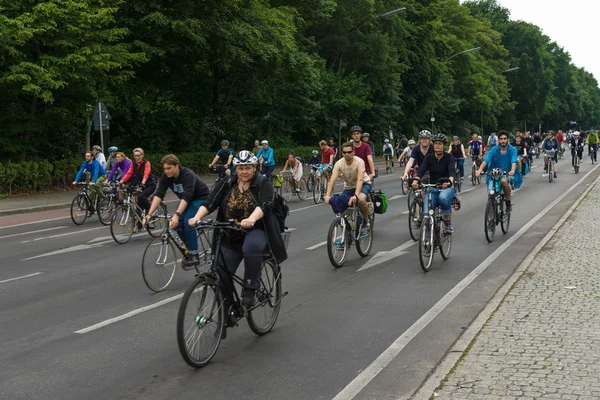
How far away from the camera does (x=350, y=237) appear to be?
10.8m

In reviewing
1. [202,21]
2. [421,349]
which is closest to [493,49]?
[202,21]

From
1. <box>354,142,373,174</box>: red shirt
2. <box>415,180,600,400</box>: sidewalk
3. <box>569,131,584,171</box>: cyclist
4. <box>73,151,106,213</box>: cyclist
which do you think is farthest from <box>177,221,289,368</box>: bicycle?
<box>569,131,584,171</box>: cyclist

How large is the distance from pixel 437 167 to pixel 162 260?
4.51 meters

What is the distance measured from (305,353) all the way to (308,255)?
532 centimetres

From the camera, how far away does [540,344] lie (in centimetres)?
609

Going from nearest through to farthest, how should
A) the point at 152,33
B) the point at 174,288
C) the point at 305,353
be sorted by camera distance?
1. the point at 305,353
2. the point at 174,288
3. the point at 152,33

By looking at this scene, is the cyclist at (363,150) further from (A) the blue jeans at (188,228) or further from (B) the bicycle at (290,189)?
(B) the bicycle at (290,189)

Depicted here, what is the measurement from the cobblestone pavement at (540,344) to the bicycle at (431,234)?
1.35 meters

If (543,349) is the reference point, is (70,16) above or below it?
above

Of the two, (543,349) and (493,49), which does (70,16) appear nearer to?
(543,349)

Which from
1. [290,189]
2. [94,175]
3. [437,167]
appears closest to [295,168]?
[290,189]

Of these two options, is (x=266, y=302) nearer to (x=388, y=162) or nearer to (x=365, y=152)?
(x=365, y=152)

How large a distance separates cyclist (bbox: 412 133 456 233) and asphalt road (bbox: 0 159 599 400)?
820 mm

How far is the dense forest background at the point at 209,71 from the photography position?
22.1 m
